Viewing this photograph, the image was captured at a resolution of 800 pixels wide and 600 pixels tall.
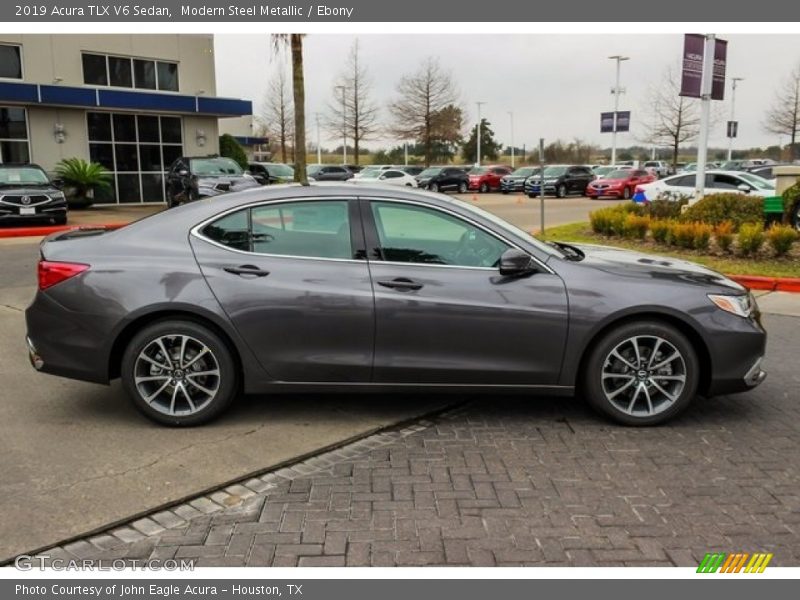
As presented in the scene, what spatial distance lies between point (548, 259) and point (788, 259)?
27.0ft

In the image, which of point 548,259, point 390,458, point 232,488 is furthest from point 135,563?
point 548,259

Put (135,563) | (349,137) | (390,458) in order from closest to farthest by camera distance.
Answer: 1. (135,563)
2. (390,458)
3. (349,137)

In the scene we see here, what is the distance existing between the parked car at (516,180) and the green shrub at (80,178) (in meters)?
22.8

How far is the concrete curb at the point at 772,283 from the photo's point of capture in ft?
31.7

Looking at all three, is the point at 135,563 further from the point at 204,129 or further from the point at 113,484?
the point at 204,129

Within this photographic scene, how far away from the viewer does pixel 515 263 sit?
4.47 meters

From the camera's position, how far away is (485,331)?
449cm

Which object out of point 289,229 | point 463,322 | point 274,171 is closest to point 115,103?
point 274,171

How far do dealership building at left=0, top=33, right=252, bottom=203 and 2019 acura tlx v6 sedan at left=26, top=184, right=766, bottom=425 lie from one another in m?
20.3

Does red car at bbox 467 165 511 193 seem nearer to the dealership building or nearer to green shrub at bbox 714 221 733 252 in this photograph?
the dealership building

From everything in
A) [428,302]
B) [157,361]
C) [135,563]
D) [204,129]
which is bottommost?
[135,563]

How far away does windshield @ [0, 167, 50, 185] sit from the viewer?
Result: 17.2 m

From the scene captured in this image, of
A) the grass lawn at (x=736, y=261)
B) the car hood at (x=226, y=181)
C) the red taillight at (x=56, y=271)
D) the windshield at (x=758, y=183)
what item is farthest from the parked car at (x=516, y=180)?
the red taillight at (x=56, y=271)

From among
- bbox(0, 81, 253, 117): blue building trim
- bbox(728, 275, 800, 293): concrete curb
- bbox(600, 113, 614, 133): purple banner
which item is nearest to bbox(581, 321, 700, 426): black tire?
bbox(728, 275, 800, 293): concrete curb
